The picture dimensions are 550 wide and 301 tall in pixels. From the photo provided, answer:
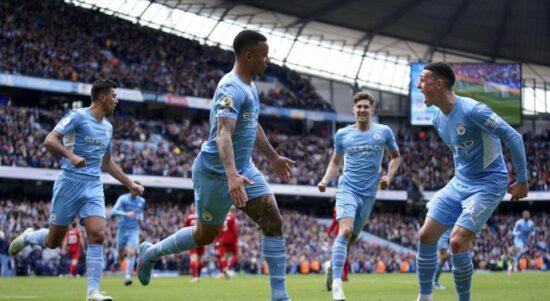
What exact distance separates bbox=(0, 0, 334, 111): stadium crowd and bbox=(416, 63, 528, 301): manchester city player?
1651 inches

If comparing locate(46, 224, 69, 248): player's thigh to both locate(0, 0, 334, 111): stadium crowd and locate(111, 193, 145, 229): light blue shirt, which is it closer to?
locate(111, 193, 145, 229): light blue shirt

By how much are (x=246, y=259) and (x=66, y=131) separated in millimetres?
29369

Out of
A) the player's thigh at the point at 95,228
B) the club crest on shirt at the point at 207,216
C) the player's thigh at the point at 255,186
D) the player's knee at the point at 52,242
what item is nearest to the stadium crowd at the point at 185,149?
the player's knee at the point at 52,242

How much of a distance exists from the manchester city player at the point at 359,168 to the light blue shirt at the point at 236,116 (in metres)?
4.60

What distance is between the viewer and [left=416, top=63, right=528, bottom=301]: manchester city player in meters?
8.64

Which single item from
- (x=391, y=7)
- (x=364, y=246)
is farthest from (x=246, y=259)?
(x=391, y=7)

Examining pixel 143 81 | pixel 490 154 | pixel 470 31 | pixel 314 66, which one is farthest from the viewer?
pixel 314 66

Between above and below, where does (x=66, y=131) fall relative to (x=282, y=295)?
above

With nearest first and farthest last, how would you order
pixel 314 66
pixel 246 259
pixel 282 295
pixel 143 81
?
pixel 282 295 → pixel 246 259 → pixel 143 81 → pixel 314 66

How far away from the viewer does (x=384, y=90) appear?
7144cm

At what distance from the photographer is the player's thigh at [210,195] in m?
8.35

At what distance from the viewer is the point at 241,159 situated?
835 cm

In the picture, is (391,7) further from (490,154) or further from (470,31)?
(490,154)

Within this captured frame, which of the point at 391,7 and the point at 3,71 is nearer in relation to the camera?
the point at 3,71
